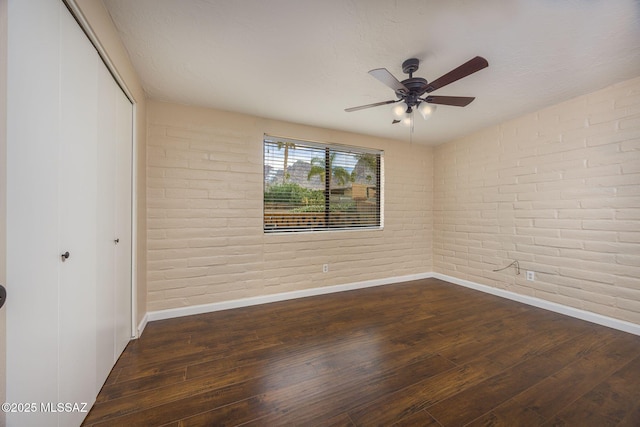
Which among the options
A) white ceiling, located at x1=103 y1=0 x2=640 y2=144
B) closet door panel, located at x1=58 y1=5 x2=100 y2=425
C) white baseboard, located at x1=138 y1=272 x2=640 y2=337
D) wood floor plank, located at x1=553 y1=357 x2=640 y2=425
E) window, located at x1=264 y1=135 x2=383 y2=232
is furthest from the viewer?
window, located at x1=264 y1=135 x2=383 y2=232

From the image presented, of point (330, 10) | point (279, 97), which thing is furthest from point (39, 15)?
point (279, 97)

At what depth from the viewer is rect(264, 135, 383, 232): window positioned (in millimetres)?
3283

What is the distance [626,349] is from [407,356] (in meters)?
1.95

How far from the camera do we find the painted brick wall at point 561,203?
241 centimetres

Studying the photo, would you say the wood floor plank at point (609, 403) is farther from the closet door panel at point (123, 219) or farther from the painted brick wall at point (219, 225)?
the closet door panel at point (123, 219)

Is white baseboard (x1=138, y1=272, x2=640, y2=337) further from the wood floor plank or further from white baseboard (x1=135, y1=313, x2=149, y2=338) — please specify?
the wood floor plank

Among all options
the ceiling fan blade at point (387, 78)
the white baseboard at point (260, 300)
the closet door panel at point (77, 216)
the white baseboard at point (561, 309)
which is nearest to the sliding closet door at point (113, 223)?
the closet door panel at point (77, 216)

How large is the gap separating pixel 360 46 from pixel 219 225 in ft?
7.69

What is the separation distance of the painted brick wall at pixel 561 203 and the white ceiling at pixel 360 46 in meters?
0.36

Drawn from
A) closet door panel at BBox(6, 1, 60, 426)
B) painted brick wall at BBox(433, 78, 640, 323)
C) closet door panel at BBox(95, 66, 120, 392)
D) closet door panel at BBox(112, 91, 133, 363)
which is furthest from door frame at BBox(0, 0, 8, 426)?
painted brick wall at BBox(433, 78, 640, 323)

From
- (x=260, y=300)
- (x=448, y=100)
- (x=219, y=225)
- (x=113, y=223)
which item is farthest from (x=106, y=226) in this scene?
(x=448, y=100)

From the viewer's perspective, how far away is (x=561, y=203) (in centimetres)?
285

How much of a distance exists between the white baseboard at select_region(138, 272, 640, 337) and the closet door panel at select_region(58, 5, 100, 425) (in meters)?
1.15

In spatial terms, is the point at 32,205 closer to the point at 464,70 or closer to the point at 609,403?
the point at 464,70
